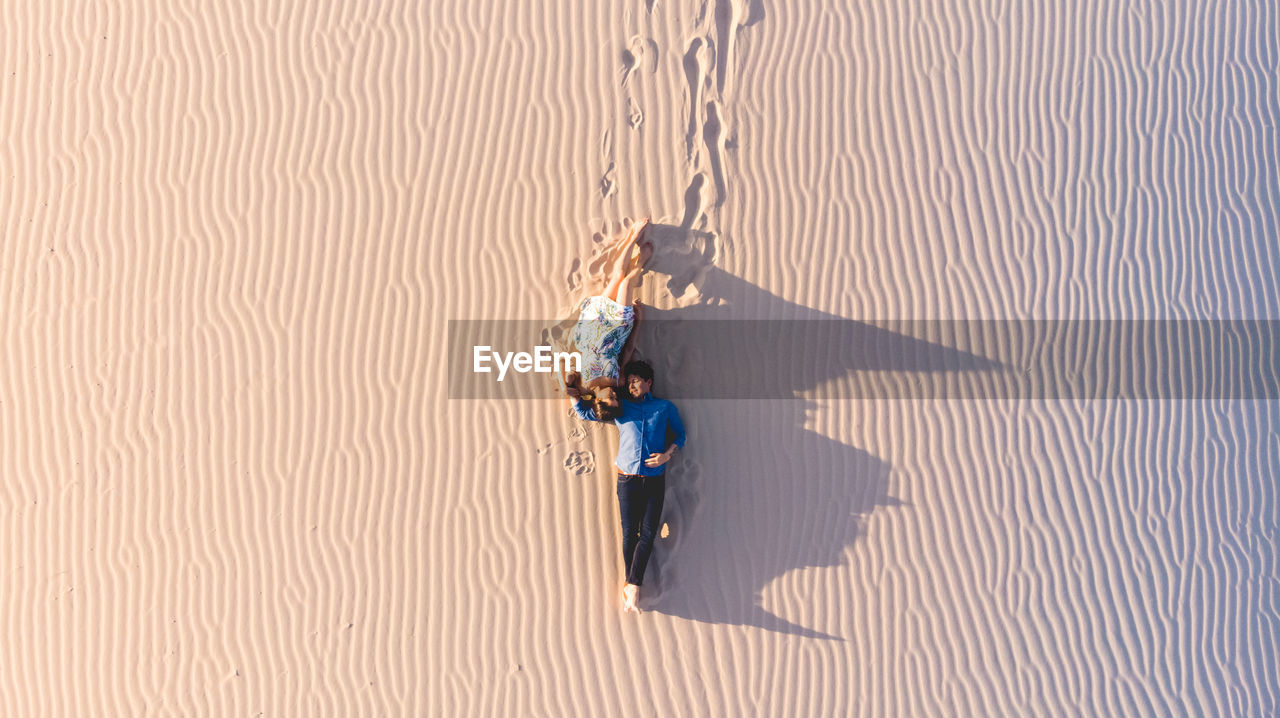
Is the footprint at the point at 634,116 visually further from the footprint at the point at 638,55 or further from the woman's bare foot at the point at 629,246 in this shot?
the woman's bare foot at the point at 629,246

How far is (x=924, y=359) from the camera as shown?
512 cm

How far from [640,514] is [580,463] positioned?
608 millimetres

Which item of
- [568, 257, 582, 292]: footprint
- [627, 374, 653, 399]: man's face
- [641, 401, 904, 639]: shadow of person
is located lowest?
[641, 401, 904, 639]: shadow of person

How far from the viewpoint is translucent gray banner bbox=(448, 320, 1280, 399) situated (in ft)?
16.7

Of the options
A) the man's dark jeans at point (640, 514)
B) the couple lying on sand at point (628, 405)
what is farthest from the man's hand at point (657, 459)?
the man's dark jeans at point (640, 514)

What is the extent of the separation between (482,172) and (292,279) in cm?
168

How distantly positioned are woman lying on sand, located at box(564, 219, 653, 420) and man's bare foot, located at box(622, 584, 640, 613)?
55.3 inches

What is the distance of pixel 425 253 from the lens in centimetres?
513

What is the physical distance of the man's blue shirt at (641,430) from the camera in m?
4.63

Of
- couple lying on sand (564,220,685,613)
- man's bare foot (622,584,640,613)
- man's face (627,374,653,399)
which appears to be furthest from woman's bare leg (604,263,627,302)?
man's bare foot (622,584,640,613)

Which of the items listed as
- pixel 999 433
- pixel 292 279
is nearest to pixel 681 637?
pixel 999 433

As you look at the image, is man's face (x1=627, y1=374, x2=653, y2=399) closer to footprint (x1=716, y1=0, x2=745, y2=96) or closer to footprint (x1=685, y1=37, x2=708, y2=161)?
footprint (x1=685, y1=37, x2=708, y2=161)

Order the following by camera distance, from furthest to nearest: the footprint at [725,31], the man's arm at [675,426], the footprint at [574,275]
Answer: the footprint at [725,31] → the footprint at [574,275] → the man's arm at [675,426]

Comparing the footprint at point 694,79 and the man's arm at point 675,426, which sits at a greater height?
the footprint at point 694,79
